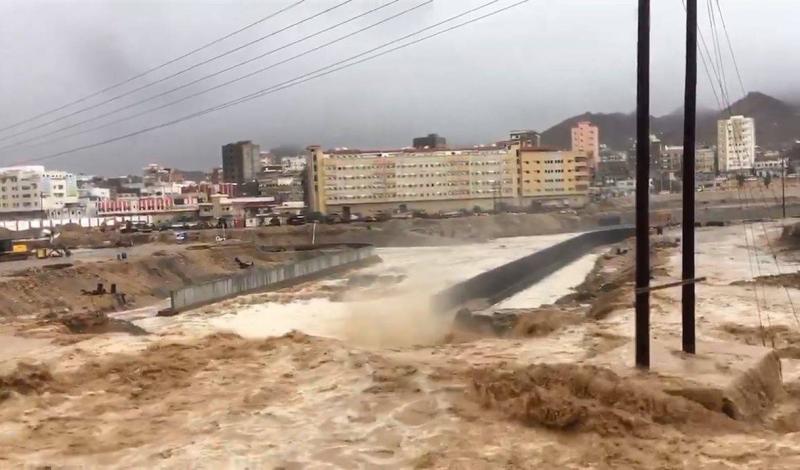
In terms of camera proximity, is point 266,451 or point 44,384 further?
point 44,384

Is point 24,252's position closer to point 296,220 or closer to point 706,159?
point 296,220

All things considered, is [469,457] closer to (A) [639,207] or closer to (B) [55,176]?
(A) [639,207]

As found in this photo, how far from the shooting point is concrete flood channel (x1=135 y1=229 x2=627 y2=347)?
71.7 feet

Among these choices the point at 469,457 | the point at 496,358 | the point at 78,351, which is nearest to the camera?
the point at 469,457

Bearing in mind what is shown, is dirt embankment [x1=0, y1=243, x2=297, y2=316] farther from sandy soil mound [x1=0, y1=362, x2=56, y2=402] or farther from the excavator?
sandy soil mound [x1=0, y1=362, x2=56, y2=402]

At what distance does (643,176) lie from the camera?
32.0 feet

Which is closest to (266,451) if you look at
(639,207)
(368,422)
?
(368,422)

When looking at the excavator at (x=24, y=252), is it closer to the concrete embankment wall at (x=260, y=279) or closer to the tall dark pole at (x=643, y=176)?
the concrete embankment wall at (x=260, y=279)

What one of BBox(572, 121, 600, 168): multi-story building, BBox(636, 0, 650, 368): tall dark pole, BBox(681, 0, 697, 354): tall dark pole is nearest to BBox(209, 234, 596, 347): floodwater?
BBox(681, 0, 697, 354): tall dark pole

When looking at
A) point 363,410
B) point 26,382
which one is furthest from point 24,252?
point 363,410

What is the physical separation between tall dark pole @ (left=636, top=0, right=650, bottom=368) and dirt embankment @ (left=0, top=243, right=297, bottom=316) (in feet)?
79.9

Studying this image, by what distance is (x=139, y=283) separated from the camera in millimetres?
36219

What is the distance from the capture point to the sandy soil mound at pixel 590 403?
8.23 m

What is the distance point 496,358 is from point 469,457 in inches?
226
